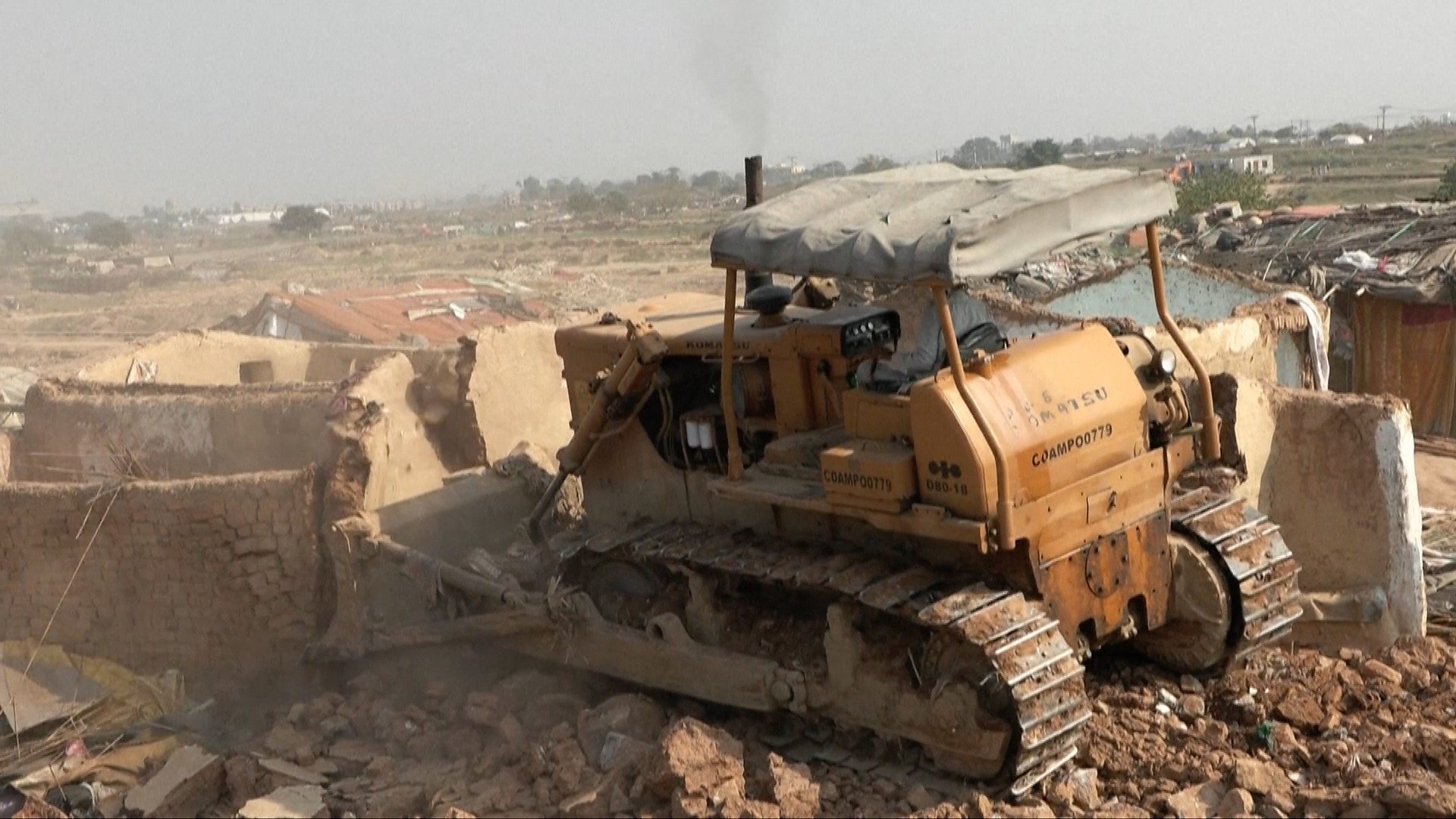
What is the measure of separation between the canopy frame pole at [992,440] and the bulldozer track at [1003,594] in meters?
0.38

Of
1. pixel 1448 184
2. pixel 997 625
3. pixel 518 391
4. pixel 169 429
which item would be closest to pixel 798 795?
pixel 997 625

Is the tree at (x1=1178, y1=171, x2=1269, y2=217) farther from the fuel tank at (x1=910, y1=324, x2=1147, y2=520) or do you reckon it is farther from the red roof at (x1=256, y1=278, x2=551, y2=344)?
the fuel tank at (x1=910, y1=324, x2=1147, y2=520)

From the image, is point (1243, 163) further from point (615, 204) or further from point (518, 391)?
point (518, 391)

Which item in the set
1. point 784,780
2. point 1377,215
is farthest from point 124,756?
point 1377,215

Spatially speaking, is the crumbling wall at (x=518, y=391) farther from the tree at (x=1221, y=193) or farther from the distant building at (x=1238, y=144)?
the distant building at (x=1238, y=144)

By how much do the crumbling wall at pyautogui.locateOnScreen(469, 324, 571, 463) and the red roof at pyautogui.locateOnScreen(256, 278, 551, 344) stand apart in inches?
296

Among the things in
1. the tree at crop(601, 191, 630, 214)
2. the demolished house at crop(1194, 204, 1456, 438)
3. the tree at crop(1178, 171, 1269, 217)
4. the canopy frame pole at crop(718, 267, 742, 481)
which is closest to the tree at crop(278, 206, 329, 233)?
the tree at crop(601, 191, 630, 214)

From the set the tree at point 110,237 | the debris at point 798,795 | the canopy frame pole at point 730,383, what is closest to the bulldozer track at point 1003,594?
the debris at point 798,795

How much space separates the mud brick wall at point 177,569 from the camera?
1033 centimetres

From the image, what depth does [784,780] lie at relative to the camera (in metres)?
6.98

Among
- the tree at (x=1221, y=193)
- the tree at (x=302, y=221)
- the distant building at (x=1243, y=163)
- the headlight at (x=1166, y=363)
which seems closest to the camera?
the headlight at (x=1166, y=363)

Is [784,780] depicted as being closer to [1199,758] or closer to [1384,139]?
[1199,758]

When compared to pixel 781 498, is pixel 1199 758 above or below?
below

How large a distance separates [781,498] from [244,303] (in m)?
36.0
